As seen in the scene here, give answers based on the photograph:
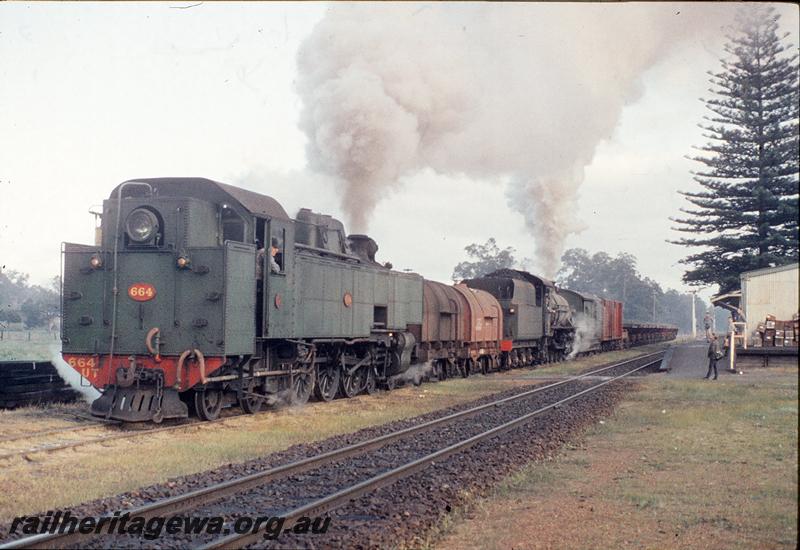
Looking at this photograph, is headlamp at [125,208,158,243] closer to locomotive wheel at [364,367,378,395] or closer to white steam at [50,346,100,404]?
white steam at [50,346,100,404]

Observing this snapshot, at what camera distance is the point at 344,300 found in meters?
18.0

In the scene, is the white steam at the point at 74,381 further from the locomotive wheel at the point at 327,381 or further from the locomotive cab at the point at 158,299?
the locomotive wheel at the point at 327,381

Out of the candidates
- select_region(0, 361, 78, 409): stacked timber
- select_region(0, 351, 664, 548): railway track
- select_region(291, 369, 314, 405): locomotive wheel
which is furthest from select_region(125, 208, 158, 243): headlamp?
select_region(0, 351, 664, 548): railway track

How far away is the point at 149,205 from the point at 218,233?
1.39m

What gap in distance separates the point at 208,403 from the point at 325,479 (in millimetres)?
5743

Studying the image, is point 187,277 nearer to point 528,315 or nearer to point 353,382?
point 353,382

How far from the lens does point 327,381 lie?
744 inches

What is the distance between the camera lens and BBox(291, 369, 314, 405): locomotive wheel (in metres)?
16.8

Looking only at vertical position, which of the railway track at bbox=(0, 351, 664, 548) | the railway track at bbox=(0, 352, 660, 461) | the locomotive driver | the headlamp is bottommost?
the railway track at bbox=(0, 351, 664, 548)

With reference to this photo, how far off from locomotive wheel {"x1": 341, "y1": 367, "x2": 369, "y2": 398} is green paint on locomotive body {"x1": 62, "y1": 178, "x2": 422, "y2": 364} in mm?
4726

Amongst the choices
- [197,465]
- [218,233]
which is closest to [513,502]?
[197,465]

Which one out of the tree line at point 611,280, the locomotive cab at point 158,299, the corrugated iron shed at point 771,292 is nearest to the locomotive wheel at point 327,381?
the locomotive cab at point 158,299

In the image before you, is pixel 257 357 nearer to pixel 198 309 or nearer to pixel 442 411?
pixel 198 309

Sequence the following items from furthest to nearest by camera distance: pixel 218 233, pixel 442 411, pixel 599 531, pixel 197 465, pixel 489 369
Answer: pixel 489 369
pixel 442 411
pixel 218 233
pixel 197 465
pixel 599 531
